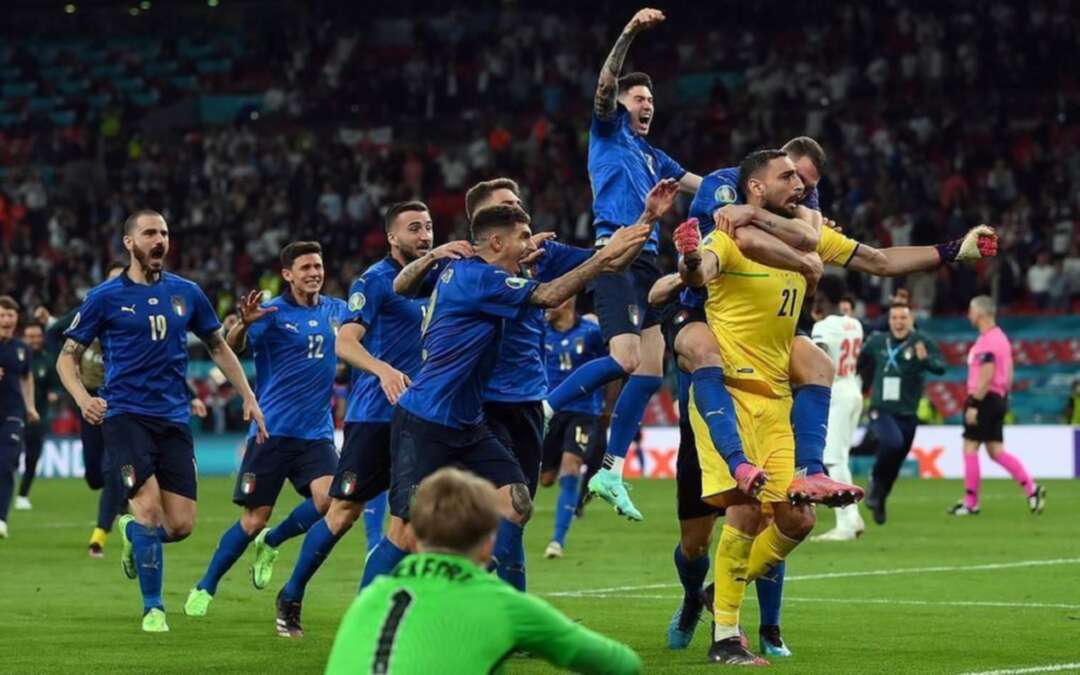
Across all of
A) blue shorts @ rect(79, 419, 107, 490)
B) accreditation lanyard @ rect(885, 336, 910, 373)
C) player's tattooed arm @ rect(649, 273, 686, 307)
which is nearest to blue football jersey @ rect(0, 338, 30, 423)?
blue shorts @ rect(79, 419, 107, 490)

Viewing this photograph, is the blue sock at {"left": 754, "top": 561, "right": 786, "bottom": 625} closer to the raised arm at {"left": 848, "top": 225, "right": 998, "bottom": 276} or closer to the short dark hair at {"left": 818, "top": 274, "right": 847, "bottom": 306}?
the raised arm at {"left": 848, "top": 225, "right": 998, "bottom": 276}

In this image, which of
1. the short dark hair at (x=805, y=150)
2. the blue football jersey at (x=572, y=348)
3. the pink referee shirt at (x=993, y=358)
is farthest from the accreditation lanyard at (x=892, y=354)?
the short dark hair at (x=805, y=150)

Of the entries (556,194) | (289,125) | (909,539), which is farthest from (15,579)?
(289,125)

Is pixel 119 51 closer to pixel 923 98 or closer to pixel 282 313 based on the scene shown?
pixel 923 98

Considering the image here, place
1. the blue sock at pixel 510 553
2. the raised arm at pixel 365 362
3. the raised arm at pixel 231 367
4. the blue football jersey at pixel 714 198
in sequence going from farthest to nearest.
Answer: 1. the raised arm at pixel 231 367
2. the blue football jersey at pixel 714 198
3. the blue sock at pixel 510 553
4. the raised arm at pixel 365 362

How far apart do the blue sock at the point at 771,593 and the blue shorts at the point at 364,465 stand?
2.44 m

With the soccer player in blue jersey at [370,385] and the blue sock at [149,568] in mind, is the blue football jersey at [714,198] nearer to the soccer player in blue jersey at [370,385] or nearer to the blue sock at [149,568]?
the soccer player in blue jersey at [370,385]

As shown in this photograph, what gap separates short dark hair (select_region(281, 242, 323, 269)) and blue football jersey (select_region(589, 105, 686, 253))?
225cm

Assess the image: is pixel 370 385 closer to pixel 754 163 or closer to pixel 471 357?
pixel 471 357

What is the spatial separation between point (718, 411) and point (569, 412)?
30.9ft

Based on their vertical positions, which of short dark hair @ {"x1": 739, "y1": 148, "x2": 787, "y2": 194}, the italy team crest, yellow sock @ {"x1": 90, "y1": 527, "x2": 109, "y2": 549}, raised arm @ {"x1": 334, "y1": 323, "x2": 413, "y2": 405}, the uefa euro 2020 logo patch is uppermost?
short dark hair @ {"x1": 739, "y1": 148, "x2": 787, "y2": 194}

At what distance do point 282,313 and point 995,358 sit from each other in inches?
492

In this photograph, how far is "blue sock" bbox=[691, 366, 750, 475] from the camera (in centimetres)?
988

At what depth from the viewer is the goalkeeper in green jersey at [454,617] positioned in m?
5.13
